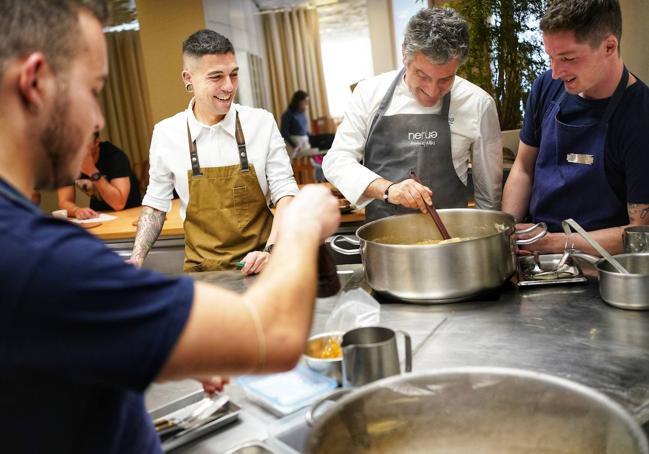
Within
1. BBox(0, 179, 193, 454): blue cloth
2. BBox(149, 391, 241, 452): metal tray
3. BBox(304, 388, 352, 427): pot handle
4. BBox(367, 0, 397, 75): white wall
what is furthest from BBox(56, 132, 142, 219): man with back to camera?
BBox(367, 0, 397, 75): white wall

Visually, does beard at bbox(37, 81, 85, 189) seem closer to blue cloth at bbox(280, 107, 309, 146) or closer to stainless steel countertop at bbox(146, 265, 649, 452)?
stainless steel countertop at bbox(146, 265, 649, 452)

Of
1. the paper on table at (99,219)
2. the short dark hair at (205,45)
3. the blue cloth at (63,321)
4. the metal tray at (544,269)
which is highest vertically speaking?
the short dark hair at (205,45)

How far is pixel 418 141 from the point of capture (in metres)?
2.67

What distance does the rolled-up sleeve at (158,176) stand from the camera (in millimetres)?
2820

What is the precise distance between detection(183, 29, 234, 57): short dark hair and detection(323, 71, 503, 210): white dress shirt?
24.3 inches

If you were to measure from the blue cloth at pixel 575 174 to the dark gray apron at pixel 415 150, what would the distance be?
413 millimetres

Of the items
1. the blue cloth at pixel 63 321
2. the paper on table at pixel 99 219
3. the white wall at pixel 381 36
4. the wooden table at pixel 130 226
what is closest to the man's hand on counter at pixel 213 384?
the blue cloth at pixel 63 321

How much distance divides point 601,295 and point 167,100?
5817 mm

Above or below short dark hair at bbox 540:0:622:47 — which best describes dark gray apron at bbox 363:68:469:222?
below

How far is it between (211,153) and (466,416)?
2.13 meters

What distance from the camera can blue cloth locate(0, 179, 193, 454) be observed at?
0.67 metres

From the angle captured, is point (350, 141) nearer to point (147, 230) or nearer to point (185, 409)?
point (147, 230)

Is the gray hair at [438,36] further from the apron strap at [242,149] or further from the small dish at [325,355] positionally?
the small dish at [325,355]

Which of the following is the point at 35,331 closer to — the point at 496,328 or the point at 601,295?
the point at 496,328
